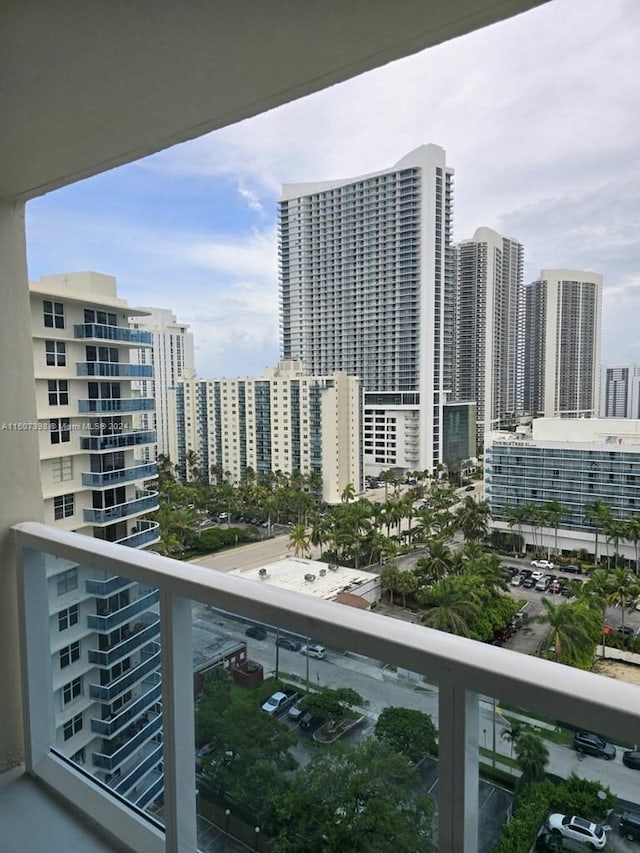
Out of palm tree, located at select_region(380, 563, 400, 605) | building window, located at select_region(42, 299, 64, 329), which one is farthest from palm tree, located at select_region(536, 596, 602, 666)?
building window, located at select_region(42, 299, 64, 329)

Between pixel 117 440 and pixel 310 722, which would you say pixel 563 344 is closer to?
pixel 310 722

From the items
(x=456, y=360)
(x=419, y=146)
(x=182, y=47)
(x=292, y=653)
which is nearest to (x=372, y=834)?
(x=292, y=653)

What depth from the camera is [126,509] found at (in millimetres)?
2502

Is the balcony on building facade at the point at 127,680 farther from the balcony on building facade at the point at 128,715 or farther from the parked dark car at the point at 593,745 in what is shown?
the parked dark car at the point at 593,745

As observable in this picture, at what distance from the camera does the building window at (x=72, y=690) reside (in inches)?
61.8

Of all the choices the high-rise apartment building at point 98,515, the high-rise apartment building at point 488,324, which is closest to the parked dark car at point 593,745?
the high-rise apartment building at point 98,515

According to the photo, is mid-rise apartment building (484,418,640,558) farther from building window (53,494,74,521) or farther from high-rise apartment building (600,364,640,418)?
building window (53,494,74,521)

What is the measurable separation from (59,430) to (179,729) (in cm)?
146

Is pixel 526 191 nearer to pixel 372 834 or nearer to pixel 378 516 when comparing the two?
pixel 378 516

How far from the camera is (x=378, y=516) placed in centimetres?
219

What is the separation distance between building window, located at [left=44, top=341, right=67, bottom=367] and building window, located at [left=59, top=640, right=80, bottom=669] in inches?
45.6

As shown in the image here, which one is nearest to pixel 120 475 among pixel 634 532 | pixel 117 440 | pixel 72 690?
pixel 117 440

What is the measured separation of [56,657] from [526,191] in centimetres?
233

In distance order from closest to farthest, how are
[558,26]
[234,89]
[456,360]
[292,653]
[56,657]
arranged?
[292,653]
[234,89]
[558,26]
[56,657]
[456,360]
